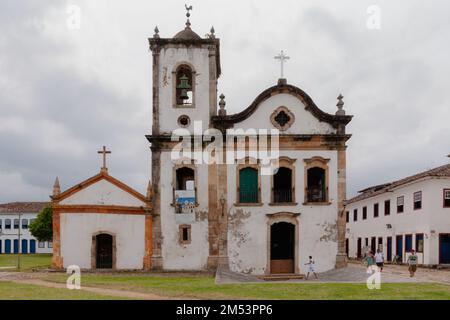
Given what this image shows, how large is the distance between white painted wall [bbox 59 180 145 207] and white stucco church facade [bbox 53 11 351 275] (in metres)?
0.05

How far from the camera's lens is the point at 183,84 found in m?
26.2

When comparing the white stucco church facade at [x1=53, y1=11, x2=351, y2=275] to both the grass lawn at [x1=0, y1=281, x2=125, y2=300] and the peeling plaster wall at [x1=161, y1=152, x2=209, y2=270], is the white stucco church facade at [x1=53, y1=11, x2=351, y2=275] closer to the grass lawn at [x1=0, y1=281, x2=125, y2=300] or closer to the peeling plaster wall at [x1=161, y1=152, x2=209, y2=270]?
the peeling plaster wall at [x1=161, y1=152, x2=209, y2=270]

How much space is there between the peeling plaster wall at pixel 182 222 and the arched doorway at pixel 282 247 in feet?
10.5

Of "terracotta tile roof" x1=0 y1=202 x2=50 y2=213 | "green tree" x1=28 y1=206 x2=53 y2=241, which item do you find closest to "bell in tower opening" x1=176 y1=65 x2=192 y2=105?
"green tree" x1=28 y1=206 x2=53 y2=241

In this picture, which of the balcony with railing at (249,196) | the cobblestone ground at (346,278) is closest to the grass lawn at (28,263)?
the cobblestone ground at (346,278)

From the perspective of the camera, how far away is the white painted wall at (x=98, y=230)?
25141mm

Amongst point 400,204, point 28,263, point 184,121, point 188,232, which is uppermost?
point 184,121

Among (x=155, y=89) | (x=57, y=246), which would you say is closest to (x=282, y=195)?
(x=155, y=89)

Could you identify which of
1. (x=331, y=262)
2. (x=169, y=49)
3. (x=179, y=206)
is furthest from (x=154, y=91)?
(x=331, y=262)

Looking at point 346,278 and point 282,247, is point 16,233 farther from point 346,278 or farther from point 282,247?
point 346,278

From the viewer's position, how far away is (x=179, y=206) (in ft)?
83.1

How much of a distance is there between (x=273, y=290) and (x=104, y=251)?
426 inches
